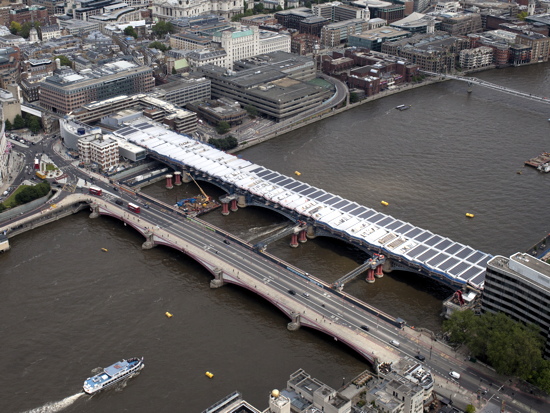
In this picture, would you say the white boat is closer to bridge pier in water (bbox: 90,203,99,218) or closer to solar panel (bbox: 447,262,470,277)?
bridge pier in water (bbox: 90,203,99,218)

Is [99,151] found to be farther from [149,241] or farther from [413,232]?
[413,232]

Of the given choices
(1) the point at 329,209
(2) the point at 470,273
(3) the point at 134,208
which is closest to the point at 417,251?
(2) the point at 470,273

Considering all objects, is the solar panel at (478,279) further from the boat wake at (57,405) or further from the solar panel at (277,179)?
the boat wake at (57,405)

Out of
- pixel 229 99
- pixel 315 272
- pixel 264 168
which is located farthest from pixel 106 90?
pixel 315 272

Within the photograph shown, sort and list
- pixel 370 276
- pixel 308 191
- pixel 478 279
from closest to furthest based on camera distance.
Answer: pixel 478 279 < pixel 370 276 < pixel 308 191

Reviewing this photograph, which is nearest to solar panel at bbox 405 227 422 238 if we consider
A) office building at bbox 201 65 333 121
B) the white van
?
the white van

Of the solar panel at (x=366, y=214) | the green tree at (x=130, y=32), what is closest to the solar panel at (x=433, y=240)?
the solar panel at (x=366, y=214)
